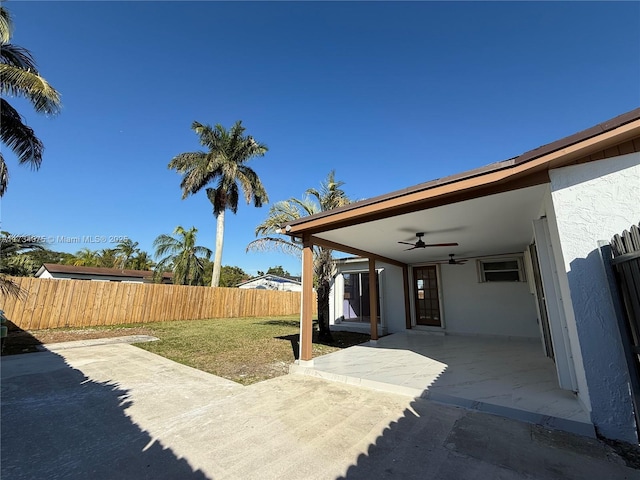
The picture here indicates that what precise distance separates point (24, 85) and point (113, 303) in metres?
8.69

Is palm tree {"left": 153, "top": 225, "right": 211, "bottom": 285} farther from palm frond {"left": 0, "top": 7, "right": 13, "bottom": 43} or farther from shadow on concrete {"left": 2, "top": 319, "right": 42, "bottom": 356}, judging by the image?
palm frond {"left": 0, "top": 7, "right": 13, "bottom": 43}

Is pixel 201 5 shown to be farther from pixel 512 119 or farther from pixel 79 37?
pixel 512 119

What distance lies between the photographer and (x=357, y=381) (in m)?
4.26

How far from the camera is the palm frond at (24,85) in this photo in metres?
7.37

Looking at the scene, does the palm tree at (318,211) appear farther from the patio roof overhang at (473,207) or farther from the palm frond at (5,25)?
the palm frond at (5,25)

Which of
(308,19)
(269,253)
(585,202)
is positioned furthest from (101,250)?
(585,202)

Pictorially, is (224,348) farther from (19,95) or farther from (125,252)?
(125,252)

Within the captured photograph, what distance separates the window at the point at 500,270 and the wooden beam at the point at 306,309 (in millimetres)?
6641

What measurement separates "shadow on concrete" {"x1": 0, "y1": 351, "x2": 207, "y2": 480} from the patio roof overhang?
3.76 metres

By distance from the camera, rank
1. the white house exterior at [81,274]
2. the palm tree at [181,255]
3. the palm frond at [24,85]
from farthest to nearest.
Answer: the white house exterior at [81,274]
the palm tree at [181,255]
the palm frond at [24,85]

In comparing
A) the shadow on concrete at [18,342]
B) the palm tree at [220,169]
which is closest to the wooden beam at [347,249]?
the shadow on concrete at [18,342]

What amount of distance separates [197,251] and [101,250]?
27.7m

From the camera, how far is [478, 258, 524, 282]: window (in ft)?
26.9

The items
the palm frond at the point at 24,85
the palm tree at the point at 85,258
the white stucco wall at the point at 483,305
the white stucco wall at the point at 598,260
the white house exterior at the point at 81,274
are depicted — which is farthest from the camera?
the palm tree at the point at 85,258
